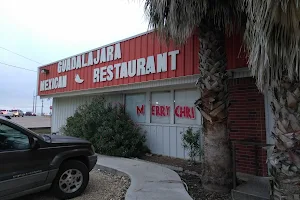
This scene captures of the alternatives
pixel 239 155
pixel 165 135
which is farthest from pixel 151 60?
pixel 239 155

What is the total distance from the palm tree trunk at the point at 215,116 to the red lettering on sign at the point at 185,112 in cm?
307

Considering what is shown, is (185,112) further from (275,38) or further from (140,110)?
(275,38)

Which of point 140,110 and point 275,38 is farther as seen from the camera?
point 140,110

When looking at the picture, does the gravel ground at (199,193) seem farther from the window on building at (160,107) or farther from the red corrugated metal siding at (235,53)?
the window on building at (160,107)

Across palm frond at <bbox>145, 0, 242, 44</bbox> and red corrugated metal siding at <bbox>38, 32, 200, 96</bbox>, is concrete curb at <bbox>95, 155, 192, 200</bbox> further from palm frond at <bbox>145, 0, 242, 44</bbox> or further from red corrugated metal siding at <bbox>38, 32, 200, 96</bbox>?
palm frond at <bbox>145, 0, 242, 44</bbox>

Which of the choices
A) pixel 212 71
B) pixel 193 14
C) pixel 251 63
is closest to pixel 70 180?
pixel 212 71

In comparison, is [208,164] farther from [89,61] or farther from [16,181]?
[89,61]

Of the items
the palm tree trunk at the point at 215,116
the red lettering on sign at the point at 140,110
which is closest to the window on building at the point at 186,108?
the red lettering on sign at the point at 140,110

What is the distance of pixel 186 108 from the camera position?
8.48 meters

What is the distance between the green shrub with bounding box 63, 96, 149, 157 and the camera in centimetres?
876

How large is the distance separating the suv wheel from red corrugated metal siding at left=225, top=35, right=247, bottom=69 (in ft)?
13.9

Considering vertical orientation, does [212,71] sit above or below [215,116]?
above

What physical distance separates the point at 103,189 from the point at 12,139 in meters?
2.20

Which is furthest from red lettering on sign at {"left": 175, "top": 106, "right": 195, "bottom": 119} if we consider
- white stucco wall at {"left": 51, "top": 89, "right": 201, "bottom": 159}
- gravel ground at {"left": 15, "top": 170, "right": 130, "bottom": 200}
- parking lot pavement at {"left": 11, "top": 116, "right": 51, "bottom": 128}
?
parking lot pavement at {"left": 11, "top": 116, "right": 51, "bottom": 128}
